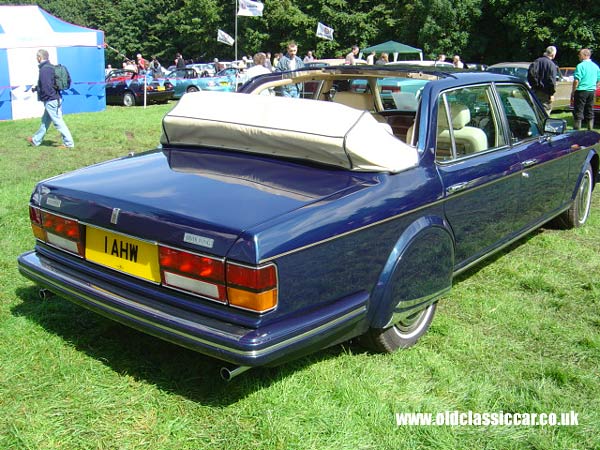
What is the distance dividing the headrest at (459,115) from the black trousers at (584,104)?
8.70 metres

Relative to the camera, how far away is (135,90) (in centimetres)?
1970

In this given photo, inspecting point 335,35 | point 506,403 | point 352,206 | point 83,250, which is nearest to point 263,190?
point 352,206

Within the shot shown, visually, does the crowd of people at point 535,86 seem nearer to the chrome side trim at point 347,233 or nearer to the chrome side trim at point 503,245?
the chrome side trim at point 503,245

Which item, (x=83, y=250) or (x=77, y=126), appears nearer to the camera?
(x=83, y=250)

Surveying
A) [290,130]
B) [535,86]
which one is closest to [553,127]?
[290,130]

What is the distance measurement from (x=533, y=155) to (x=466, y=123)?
727 millimetres

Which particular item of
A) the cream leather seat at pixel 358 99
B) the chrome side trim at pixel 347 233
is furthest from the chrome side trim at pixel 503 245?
the cream leather seat at pixel 358 99

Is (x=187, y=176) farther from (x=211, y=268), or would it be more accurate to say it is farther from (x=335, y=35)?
(x=335, y=35)

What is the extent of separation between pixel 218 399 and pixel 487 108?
101 inches

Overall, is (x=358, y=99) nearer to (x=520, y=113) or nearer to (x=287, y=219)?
(x=520, y=113)

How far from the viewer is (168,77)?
21.8m

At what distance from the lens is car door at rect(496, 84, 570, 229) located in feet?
13.5

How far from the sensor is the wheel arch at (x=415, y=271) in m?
2.88

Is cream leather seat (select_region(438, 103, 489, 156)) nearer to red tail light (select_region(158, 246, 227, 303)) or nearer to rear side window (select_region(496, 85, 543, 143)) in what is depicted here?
rear side window (select_region(496, 85, 543, 143))
